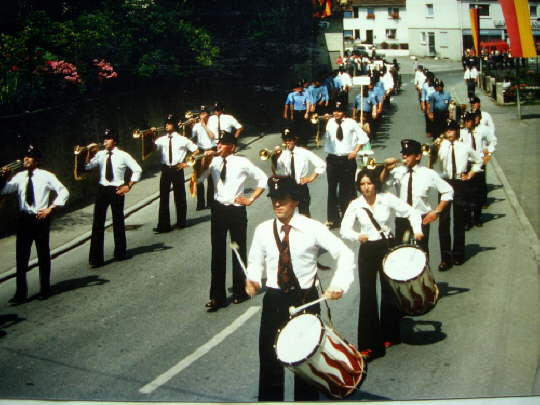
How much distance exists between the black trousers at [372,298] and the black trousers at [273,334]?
1041 millimetres

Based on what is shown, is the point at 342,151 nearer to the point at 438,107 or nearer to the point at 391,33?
the point at 438,107

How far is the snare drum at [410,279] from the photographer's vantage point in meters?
5.48

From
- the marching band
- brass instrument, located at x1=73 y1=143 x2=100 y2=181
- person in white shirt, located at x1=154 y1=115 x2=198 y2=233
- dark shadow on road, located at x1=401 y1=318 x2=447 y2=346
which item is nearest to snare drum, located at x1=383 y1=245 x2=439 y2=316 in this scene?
the marching band

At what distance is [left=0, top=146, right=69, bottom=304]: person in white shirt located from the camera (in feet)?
24.1

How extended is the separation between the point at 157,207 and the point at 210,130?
1.40 metres

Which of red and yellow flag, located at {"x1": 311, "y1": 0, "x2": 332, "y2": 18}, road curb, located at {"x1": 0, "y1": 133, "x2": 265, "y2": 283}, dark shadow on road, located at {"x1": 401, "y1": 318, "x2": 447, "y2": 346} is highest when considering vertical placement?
red and yellow flag, located at {"x1": 311, "y1": 0, "x2": 332, "y2": 18}

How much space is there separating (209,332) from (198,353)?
0.62m

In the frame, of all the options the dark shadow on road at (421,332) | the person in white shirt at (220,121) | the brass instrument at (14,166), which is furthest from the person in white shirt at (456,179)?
the brass instrument at (14,166)

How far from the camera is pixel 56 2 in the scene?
24.4 ft

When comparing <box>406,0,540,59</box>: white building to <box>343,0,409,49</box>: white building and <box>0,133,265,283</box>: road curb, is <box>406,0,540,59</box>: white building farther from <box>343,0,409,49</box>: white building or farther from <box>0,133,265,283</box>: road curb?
<box>0,133,265,283</box>: road curb

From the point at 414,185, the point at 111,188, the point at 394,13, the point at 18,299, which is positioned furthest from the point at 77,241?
the point at 394,13

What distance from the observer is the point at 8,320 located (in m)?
6.50

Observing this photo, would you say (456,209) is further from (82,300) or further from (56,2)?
(56,2)

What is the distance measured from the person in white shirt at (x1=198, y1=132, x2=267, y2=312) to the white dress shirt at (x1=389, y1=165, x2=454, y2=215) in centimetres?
131
